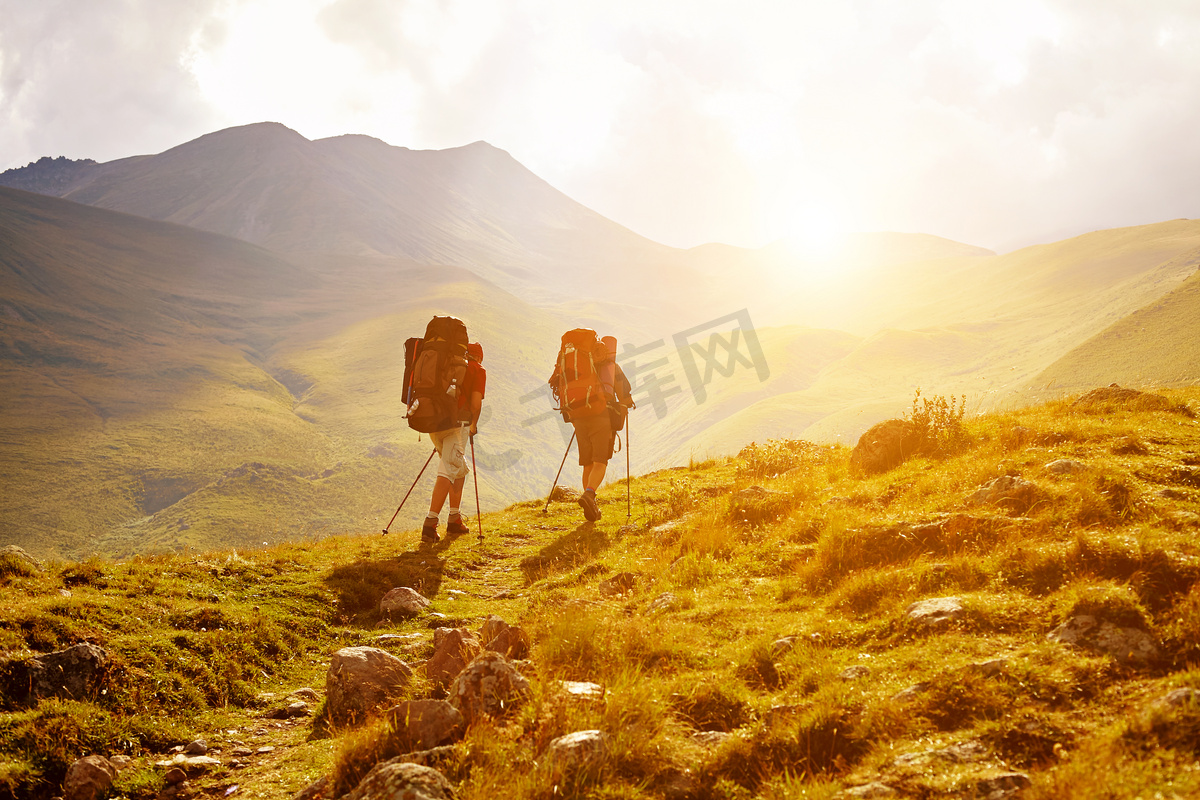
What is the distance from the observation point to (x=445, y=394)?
37.6 ft

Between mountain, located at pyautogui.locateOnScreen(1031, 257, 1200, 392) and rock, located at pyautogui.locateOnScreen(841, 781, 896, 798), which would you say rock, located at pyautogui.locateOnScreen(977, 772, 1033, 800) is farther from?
mountain, located at pyautogui.locateOnScreen(1031, 257, 1200, 392)

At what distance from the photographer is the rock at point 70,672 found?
17.2 ft

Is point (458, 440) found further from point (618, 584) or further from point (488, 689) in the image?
point (488, 689)

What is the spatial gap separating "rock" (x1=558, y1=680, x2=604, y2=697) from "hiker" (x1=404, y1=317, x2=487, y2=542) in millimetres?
6796

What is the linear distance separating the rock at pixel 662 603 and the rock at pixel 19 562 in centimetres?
702

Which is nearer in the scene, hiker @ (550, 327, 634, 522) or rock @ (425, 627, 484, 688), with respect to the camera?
rock @ (425, 627, 484, 688)

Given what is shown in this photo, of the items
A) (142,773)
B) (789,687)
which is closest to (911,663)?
(789,687)

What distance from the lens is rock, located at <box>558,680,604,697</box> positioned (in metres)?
4.70

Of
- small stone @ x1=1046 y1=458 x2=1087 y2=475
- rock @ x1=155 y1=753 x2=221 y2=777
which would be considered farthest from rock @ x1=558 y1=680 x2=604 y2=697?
small stone @ x1=1046 y1=458 x2=1087 y2=475

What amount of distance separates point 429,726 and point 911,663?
11.8ft

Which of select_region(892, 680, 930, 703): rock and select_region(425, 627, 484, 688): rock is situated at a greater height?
select_region(425, 627, 484, 688): rock

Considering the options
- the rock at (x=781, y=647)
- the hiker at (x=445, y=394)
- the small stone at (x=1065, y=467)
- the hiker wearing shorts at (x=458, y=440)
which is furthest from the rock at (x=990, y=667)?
the hiker wearing shorts at (x=458, y=440)

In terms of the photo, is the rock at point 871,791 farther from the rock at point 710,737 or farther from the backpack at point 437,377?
the backpack at point 437,377

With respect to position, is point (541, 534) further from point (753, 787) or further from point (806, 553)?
point (753, 787)
